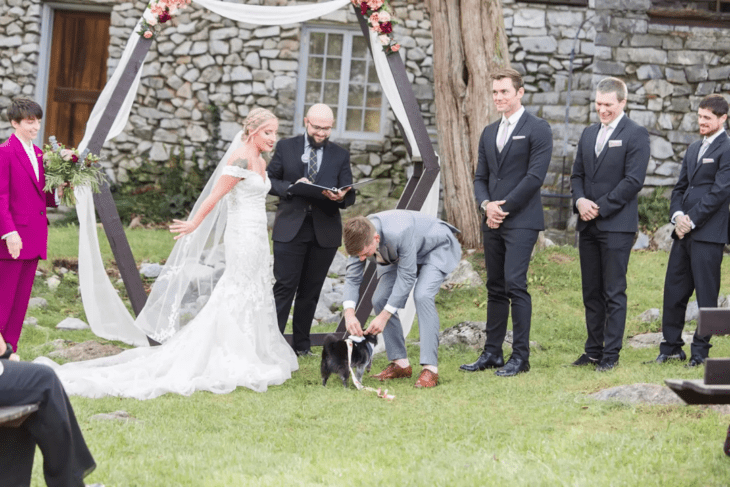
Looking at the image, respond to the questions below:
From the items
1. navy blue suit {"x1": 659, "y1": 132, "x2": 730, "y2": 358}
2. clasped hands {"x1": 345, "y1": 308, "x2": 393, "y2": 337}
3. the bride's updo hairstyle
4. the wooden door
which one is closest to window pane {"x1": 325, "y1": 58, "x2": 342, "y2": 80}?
the wooden door

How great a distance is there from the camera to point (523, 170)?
5.18 meters

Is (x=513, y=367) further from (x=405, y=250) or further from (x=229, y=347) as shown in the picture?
(x=229, y=347)

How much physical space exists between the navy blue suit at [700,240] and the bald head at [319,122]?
2331mm

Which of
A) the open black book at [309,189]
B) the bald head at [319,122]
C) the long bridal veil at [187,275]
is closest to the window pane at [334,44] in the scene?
the bald head at [319,122]

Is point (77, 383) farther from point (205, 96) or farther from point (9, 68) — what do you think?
point (9, 68)

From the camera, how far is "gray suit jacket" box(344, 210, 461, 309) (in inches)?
189

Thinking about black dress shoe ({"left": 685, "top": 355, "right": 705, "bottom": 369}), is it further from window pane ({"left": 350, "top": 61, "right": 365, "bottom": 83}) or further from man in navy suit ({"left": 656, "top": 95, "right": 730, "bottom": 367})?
window pane ({"left": 350, "top": 61, "right": 365, "bottom": 83})

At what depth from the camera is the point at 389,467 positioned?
321 cm

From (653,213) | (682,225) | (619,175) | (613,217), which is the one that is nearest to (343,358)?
(613,217)

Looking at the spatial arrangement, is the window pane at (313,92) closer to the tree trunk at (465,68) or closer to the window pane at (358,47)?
the window pane at (358,47)

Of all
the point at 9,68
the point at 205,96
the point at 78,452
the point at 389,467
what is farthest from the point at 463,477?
the point at 9,68

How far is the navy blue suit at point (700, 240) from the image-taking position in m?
5.00

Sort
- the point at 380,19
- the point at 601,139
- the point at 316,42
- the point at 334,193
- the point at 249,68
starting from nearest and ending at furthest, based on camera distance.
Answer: the point at 601,139, the point at 334,193, the point at 380,19, the point at 249,68, the point at 316,42

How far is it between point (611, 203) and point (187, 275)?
2.77 meters
